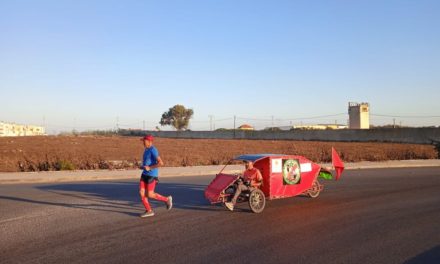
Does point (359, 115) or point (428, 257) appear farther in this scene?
point (359, 115)

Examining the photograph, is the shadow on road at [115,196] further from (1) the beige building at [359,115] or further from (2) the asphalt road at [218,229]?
(1) the beige building at [359,115]

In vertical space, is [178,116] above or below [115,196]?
above

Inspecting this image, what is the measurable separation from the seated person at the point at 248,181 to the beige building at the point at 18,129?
12109 centimetres

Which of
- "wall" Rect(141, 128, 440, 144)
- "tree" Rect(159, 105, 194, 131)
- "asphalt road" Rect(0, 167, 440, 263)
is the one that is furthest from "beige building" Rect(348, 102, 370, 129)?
"asphalt road" Rect(0, 167, 440, 263)

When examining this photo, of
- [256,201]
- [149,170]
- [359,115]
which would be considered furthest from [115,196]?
[359,115]

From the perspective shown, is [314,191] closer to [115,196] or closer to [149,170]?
[149,170]

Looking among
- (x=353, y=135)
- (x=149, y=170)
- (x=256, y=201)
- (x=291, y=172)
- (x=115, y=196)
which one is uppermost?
(x=353, y=135)

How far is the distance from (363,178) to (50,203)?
11600 mm

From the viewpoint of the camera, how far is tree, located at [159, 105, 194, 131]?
155 m

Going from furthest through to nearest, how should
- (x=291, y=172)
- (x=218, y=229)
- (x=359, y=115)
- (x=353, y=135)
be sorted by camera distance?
(x=359, y=115), (x=353, y=135), (x=291, y=172), (x=218, y=229)

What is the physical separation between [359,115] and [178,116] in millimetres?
75052

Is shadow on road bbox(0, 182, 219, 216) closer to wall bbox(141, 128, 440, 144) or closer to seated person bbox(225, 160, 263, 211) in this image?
seated person bbox(225, 160, 263, 211)

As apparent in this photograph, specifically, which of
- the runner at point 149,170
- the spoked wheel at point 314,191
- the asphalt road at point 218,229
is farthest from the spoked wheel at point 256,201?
the spoked wheel at point 314,191

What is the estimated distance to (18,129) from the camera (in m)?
144
